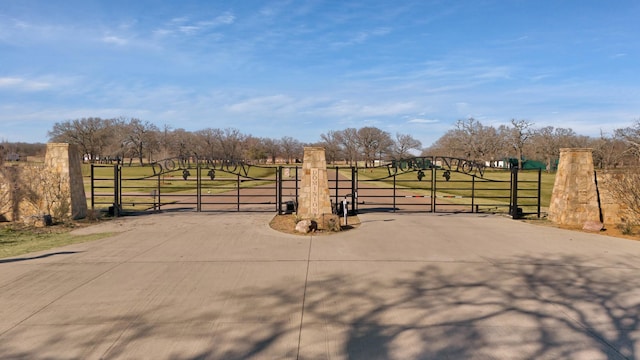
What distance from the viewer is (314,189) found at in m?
13.4

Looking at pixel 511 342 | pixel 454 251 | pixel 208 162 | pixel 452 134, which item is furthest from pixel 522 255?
pixel 452 134

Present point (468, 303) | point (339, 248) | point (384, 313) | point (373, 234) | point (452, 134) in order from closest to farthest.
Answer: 1. point (384, 313)
2. point (468, 303)
3. point (339, 248)
4. point (373, 234)
5. point (452, 134)

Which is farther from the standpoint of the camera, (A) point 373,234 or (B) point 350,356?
(A) point 373,234

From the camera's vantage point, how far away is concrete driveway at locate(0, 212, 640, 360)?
4.36m

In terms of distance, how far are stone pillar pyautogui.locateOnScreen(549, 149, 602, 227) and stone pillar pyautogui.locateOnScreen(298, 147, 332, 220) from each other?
25.9ft

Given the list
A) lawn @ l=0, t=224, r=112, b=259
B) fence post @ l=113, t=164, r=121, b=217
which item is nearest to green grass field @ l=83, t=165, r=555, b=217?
fence post @ l=113, t=164, r=121, b=217

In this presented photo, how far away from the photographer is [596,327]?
4914mm

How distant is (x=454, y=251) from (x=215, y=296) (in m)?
5.58

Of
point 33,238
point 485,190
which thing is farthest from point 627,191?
point 485,190

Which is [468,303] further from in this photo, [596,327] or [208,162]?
[208,162]

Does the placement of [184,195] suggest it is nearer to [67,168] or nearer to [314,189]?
[67,168]

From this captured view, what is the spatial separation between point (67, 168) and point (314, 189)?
8.66m

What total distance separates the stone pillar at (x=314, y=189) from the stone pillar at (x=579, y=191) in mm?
7892

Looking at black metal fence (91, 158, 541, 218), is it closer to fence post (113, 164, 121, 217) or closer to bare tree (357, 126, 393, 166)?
fence post (113, 164, 121, 217)
